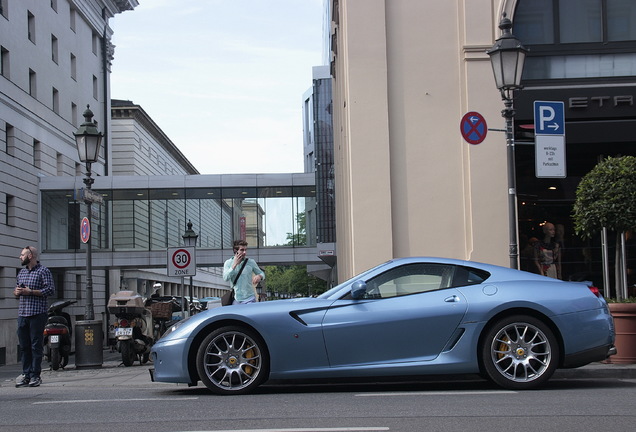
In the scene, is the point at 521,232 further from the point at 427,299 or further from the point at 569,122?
the point at 427,299

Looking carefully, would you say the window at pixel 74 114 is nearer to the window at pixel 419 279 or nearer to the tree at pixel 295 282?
the window at pixel 419 279

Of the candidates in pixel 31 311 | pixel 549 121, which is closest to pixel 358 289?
pixel 31 311

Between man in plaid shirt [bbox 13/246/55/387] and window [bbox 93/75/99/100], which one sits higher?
window [bbox 93/75/99/100]

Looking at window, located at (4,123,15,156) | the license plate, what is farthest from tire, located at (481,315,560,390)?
window, located at (4,123,15,156)

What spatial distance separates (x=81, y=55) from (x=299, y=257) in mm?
16641

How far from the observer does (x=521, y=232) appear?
52.6ft

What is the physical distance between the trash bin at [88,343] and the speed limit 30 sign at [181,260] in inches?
212

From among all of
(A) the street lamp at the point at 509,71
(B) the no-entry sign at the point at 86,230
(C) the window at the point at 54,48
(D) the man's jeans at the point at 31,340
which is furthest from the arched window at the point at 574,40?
(C) the window at the point at 54,48

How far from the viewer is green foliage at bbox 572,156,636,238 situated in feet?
38.0

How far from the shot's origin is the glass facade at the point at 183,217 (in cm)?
4066

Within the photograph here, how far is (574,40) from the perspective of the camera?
1591 centimetres

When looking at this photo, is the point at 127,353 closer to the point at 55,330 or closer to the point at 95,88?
the point at 55,330

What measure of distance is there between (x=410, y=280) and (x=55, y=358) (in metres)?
8.66

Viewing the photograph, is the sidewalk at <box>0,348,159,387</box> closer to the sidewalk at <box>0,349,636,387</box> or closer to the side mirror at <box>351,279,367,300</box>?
the sidewalk at <box>0,349,636,387</box>
